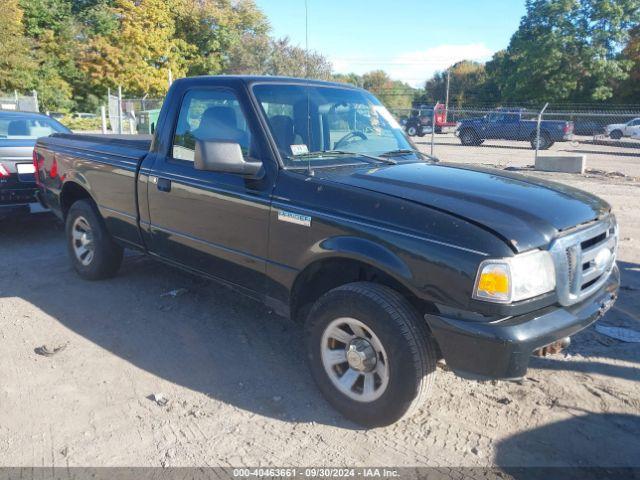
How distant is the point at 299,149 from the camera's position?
3.52m

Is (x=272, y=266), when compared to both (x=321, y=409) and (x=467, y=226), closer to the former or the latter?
(x=321, y=409)

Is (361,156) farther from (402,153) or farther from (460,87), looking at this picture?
(460,87)

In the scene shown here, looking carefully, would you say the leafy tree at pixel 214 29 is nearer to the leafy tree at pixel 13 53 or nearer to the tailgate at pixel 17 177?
the leafy tree at pixel 13 53

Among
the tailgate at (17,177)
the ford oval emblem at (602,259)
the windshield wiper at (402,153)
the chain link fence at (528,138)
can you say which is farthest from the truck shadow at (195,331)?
the chain link fence at (528,138)

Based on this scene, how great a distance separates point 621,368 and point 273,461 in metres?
2.51

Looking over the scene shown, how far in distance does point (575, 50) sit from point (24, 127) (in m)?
38.6

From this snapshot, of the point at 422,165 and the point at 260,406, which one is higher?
the point at 422,165

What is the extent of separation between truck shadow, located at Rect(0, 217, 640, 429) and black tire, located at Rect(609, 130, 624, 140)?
26.9 m

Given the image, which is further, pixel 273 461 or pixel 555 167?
pixel 555 167

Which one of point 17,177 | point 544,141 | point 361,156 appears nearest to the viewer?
point 361,156

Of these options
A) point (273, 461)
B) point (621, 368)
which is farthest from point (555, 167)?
point (273, 461)

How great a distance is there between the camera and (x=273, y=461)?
2752 mm

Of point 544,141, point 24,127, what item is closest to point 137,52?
point 544,141

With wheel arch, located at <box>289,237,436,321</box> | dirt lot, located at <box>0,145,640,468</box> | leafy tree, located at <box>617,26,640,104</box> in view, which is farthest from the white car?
wheel arch, located at <box>289,237,436,321</box>
